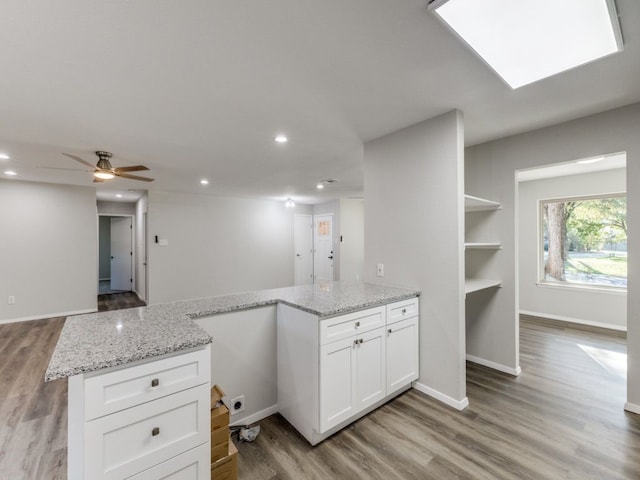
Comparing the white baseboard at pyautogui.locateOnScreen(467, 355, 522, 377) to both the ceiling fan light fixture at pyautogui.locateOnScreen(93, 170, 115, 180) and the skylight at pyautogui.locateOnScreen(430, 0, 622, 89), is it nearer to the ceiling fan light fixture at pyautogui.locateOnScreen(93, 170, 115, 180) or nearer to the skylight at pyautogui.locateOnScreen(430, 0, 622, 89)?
the skylight at pyautogui.locateOnScreen(430, 0, 622, 89)

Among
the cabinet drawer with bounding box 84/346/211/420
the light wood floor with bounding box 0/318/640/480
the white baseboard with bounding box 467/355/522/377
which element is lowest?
the light wood floor with bounding box 0/318/640/480

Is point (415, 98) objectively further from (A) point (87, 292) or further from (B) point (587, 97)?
(A) point (87, 292)

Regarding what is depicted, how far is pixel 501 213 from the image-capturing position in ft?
10.0

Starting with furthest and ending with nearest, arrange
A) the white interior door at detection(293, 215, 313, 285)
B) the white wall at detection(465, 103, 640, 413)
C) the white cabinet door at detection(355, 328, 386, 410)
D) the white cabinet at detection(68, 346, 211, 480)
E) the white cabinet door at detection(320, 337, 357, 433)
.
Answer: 1. the white interior door at detection(293, 215, 313, 285)
2. the white wall at detection(465, 103, 640, 413)
3. the white cabinet door at detection(355, 328, 386, 410)
4. the white cabinet door at detection(320, 337, 357, 433)
5. the white cabinet at detection(68, 346, 211, 480)

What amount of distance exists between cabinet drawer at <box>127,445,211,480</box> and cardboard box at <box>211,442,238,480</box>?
11 centimetres

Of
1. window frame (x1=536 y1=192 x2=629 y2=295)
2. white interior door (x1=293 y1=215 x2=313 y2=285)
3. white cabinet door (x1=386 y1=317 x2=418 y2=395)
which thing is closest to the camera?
white cabinet door (x1=386 y1=317 x2=418 y2=395)

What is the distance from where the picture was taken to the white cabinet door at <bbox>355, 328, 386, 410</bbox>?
2.13 m

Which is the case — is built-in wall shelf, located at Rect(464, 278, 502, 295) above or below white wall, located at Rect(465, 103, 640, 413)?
below

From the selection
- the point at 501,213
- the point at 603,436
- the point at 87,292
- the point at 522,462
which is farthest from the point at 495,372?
the point at 87,292

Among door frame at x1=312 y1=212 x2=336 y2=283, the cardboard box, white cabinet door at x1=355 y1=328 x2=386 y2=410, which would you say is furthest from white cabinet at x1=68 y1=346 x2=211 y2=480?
door frame at x1=312 y1=212 x2=336 y2=283

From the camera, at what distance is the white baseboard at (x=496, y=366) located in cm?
292

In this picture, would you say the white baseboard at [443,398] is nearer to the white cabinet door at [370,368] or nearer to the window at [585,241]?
the white cabinet door at [370,368]

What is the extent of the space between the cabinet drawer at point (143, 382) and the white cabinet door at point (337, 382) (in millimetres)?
812

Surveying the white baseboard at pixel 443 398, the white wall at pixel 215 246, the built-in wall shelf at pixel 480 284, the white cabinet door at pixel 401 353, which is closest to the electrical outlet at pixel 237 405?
the white cabinet door at pixel 401 353
